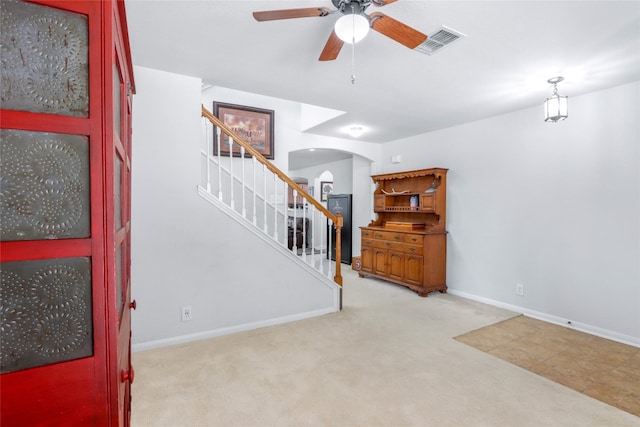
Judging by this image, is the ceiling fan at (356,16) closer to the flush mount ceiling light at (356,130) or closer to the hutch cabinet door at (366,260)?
the flush mount ceiling light at (356,130)

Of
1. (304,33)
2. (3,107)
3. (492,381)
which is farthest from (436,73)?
(3,107)

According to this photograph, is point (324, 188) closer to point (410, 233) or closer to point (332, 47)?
point (410, 233)

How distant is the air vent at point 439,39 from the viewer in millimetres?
2113

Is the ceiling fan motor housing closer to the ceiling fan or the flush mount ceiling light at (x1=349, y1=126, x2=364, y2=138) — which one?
the ceiling fan

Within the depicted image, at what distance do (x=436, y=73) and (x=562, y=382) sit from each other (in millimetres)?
2628

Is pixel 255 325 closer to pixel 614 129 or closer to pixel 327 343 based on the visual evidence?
pixel 327 343

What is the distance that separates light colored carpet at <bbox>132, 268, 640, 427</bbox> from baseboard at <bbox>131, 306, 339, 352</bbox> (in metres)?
0.08

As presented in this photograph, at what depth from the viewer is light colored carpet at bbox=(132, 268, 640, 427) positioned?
75.0 inches

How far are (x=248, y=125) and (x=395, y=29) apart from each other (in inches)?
122

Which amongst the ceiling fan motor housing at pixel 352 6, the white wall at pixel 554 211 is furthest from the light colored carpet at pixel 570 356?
the ceiling fan motor housing at pixel 352 6

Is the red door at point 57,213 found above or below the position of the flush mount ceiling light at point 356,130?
below

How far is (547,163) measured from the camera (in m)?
3.60

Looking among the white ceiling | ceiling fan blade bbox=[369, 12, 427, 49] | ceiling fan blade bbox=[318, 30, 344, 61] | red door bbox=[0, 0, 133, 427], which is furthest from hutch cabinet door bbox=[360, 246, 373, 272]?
red door bbox=[0, 0, 133, 427]

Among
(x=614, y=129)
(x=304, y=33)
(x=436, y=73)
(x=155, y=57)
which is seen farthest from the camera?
(x=614, y=129)
